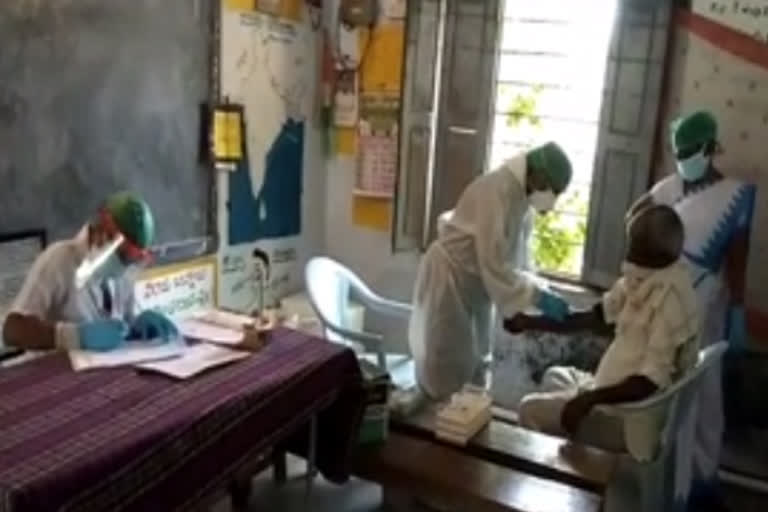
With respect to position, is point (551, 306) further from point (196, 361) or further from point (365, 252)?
point (365, 252)

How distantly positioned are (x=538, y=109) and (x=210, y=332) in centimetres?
198

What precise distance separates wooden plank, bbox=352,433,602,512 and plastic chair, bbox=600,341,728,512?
6.8 inches

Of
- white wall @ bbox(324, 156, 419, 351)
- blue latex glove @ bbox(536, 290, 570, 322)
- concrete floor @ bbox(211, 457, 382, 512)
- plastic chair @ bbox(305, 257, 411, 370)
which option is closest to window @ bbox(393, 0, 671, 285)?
white wall @ bbox(324, 156, 419, 351)

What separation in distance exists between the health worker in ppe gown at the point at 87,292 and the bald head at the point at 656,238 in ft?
4.58

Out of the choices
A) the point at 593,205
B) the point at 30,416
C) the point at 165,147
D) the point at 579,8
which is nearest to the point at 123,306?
the point at 30,416

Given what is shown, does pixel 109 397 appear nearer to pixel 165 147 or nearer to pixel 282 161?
pixel 165 147

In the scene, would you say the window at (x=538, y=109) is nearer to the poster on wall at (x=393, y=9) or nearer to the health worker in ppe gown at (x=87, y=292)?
the poster on wall at (x=393, y=9)

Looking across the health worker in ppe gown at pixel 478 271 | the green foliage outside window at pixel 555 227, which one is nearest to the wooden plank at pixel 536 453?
the health worker in ppe gown at pixel 478 271

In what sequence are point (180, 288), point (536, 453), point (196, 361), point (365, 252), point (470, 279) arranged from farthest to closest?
point (365, 252), point (180, 288), point (470, 279), point (536, 453), point (196, 361)

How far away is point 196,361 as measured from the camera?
7.37ft

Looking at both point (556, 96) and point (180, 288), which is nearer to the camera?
point (180, 288)

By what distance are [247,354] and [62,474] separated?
2.65ft

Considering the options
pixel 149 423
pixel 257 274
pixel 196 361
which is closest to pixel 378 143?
pixel 257 274

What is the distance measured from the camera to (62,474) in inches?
62.5
